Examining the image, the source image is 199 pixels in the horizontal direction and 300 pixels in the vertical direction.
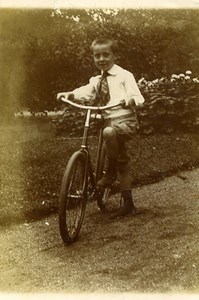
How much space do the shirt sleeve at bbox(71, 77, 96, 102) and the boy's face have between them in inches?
2.1

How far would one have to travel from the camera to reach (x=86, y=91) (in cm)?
160

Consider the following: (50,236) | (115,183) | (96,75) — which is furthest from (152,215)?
(96,75)

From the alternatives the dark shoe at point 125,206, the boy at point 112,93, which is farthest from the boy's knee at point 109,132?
the dark shoe at point 125,206

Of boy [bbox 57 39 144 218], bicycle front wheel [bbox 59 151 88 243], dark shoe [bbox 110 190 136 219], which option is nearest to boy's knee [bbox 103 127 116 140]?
boy [bbox 57 39 144 218]

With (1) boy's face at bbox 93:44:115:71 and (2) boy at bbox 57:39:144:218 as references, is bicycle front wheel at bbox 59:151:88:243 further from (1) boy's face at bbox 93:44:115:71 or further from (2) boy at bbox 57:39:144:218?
(1) boy's face at bbox 93:44:115:71

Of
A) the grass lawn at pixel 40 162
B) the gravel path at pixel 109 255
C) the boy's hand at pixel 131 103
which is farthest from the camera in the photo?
the grass lawn at pixel 40 162

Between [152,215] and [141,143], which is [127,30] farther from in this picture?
[152,215]

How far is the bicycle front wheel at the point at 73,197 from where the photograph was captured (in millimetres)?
1460

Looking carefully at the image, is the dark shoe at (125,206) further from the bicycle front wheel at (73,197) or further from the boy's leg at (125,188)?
the bicycle front wheel at (73,197)

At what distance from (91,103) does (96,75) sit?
0.29 feet

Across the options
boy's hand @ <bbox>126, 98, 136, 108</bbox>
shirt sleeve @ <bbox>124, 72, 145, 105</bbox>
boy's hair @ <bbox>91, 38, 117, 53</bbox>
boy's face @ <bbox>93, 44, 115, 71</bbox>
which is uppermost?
boy's hair @ <bbox>91, 38, 117, 53</bbox>

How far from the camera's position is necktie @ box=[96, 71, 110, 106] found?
1.60 meters

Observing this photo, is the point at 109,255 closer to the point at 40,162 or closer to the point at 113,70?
the point at 40,162

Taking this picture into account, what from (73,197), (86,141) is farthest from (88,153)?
(73,197)
